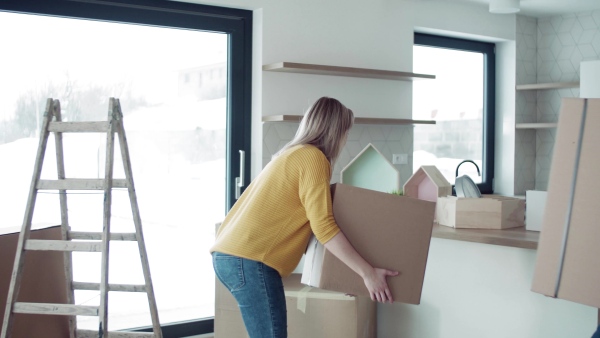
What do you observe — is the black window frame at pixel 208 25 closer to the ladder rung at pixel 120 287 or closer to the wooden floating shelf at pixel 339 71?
the wooden floating shelf at pixel 339 71

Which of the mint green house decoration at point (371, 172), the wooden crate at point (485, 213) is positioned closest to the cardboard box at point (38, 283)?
the mint green house decoration at point (371, 172)

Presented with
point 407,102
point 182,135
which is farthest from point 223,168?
point 407,102

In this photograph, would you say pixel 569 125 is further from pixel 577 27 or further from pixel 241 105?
pixel 577 27

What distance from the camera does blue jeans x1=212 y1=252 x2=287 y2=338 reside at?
216 cm

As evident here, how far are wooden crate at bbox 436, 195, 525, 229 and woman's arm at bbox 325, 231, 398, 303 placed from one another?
0.80 meters

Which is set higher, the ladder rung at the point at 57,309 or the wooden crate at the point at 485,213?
the wooden crate at the point at 485,213

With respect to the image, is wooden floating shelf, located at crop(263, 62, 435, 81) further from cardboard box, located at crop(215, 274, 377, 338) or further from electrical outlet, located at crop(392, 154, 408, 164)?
cardboard box, located at crop(215, 274, 377, 338)

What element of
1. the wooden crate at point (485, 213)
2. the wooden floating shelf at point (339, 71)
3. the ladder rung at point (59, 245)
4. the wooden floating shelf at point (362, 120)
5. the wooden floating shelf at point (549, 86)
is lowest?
the ladder rung at point (59, 245)

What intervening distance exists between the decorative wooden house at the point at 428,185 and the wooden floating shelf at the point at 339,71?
1.17 meters

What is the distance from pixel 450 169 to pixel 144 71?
2667 mm

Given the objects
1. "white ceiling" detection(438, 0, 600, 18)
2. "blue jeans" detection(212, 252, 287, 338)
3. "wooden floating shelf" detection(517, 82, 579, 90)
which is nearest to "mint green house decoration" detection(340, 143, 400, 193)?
"blue jeans" detection(212, 252, 287, 338)

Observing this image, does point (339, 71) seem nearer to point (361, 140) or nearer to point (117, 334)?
point (361, 140)

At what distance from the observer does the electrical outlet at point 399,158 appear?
4.82 metres

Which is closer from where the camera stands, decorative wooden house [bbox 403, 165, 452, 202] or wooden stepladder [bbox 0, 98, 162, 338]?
wooden stepladder [bbox 0, 98, 162, 338]
